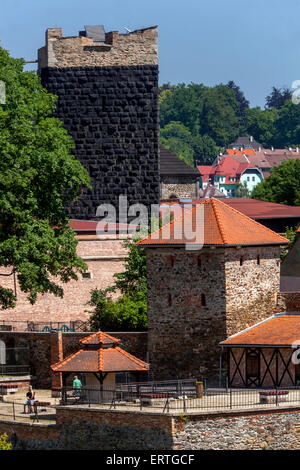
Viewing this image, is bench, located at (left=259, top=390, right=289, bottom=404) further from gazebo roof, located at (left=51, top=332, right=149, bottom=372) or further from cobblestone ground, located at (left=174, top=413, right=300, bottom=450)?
gazebo roof, located at (left=51, top=332, right=149, bottom=372)

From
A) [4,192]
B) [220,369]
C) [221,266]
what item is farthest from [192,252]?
[4,192]

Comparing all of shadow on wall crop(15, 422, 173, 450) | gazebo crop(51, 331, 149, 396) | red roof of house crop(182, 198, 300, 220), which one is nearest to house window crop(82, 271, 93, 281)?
gazebo crop(51, 331, 149, 396)

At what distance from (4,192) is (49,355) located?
630cm

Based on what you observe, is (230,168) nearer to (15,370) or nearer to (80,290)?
(80,290)

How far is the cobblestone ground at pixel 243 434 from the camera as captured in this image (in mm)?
44469

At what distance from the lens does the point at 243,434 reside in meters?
44.8

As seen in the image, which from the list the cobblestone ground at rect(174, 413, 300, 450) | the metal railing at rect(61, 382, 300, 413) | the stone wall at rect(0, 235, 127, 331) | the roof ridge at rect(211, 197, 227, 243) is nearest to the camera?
the cobblestone ground at rect(174, 413, 300, 450)

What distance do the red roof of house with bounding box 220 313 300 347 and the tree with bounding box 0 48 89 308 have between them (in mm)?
7814

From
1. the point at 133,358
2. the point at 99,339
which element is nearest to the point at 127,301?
the point at 99,339

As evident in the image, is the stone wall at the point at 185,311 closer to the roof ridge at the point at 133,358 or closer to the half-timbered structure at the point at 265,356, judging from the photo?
the half-timbered structure at the point at 265,356

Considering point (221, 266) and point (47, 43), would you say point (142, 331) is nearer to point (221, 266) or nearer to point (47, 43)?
point (221, 266)

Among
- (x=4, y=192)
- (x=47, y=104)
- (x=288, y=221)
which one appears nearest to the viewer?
(x=4, y=192)

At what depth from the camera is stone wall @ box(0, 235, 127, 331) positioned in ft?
200

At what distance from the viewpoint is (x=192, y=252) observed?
50719mm
